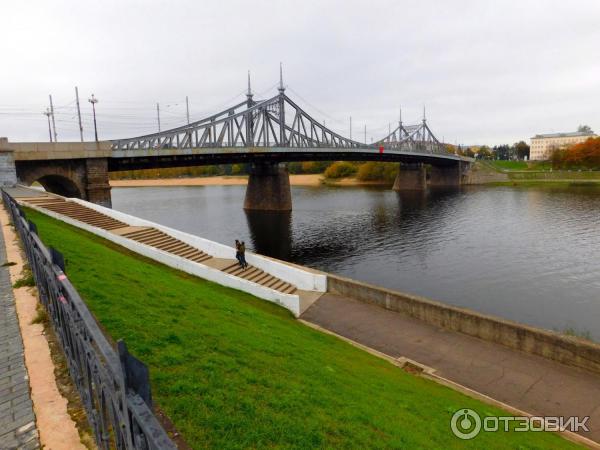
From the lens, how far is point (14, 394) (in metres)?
3.92

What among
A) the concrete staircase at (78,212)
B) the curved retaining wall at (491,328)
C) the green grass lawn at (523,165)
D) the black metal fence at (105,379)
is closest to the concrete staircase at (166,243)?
the concrete staircase at (78,212)

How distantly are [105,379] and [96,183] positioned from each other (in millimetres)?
31463

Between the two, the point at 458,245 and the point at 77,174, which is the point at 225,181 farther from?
the point at 458,245

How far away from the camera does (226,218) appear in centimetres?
5078

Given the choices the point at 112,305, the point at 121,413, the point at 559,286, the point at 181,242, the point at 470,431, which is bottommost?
the point at 559,286

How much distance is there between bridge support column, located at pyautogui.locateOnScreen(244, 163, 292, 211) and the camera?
55844 mm

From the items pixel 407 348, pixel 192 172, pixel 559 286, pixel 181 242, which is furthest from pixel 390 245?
pixel 192 172

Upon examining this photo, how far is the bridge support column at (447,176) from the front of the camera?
97.2 m

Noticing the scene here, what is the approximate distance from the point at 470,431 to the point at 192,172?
15400 cm

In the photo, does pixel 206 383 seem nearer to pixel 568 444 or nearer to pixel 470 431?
pixel 470 431

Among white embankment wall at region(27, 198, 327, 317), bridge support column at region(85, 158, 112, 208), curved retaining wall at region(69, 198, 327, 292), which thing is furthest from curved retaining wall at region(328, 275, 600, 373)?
bridge support column at region(85, 158, 112, 208)

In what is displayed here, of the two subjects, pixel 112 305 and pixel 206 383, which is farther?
pixel 112 305

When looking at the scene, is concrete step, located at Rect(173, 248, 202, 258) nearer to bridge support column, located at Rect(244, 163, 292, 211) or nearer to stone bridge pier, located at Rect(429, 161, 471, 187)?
bridge support column, located at Rect(244, 163, 292, 211)

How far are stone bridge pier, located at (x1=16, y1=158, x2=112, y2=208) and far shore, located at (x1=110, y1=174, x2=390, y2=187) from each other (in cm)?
8480
